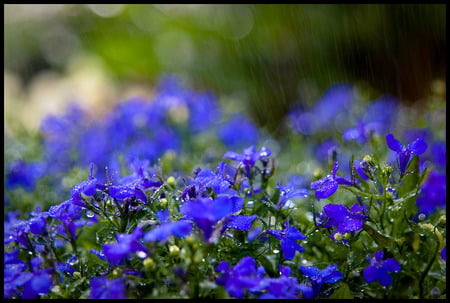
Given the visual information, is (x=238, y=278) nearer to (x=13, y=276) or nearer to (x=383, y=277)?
(x=383, y=277)

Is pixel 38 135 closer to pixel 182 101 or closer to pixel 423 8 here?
pixel 182 101

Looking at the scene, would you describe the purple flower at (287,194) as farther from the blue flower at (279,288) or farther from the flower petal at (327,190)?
the blue flower at (279,288)

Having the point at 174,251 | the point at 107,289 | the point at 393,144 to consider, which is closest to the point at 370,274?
the point at 393,144

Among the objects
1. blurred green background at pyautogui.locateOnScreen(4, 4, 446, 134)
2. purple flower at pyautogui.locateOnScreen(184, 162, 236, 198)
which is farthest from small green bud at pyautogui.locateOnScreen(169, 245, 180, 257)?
blurred green background at pyautogui.locateOnScreen(4, 4, 446, 134)

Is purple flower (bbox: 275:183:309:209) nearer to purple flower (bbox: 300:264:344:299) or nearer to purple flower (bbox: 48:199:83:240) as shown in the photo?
purple flower (bbox: 300:264:344:299)

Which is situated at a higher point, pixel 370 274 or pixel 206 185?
pixel 206 185

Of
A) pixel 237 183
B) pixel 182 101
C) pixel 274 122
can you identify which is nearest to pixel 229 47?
pixel 274 122

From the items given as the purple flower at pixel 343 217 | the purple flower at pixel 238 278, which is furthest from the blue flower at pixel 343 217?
the purple flower at pixel 238 278
